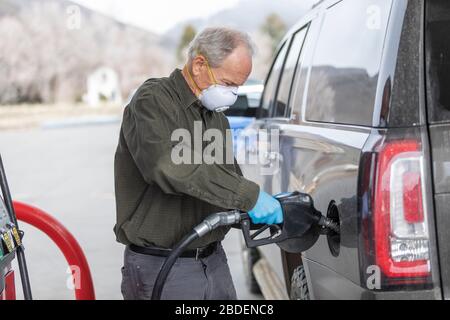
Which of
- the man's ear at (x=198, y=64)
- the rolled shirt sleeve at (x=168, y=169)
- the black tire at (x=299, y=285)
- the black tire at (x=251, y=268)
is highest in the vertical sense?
the man's ear at (x=198, y=64)

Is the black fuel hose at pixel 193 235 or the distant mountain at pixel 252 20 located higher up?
the distant mountain at pixel 252 20

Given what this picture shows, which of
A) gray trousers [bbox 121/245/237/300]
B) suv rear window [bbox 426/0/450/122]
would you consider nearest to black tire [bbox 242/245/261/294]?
gray trousers [bbox 121/245/237/300]

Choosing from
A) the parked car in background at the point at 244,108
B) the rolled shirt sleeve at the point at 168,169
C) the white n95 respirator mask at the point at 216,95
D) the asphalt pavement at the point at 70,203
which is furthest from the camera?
the asphalt pavement at the point at 70,203

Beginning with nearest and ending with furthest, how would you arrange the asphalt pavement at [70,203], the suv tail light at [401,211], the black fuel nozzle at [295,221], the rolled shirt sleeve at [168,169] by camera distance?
the suv tail light at [401,211], the rolled shirt sleeve at [168,169], the black fuel nozzle at [295,221], the asphalt pavement at [70,203]

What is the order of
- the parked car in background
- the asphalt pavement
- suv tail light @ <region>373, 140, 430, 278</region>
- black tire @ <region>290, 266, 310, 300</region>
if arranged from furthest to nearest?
1. the asphalt pavement
2. the parked car in background
3. black tire @ <region>290, 266, 310, 300</region>
4. suv tail light @ <region>373, 140, 430, 278</region>

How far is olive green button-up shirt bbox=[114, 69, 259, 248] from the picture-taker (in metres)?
2.53

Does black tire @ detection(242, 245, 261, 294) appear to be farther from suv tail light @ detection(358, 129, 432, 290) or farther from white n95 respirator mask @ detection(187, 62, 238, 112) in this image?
suv tail light @ detection(358, 129, 432, 290)

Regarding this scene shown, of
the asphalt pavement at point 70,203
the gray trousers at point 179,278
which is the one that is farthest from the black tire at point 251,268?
the gray trousers at point 179,278

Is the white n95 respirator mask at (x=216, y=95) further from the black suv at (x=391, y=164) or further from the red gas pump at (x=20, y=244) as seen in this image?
the red gas pump at (x=20, y=244)

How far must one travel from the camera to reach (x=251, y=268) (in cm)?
544

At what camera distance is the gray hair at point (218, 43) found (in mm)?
2672

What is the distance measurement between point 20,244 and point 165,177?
0.64 m

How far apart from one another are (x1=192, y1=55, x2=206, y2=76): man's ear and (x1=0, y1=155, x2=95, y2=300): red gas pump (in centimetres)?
82

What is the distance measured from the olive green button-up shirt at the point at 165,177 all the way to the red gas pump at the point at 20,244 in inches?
15.3
